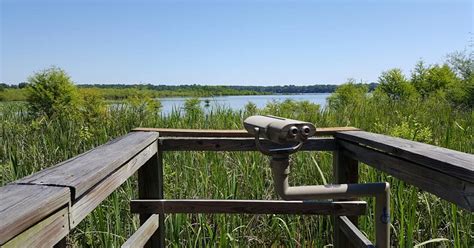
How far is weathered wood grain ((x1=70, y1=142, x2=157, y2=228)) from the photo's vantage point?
0.86 metres

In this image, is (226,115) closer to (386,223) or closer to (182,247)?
(182,247)

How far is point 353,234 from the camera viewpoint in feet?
5.21

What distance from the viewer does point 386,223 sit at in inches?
50.9

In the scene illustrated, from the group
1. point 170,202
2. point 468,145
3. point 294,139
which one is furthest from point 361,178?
point 294,139

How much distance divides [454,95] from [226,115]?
7015 mm

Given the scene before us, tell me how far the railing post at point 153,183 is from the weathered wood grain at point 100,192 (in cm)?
29

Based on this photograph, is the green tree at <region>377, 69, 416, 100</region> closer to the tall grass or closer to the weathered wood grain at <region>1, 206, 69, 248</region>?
the tall grass

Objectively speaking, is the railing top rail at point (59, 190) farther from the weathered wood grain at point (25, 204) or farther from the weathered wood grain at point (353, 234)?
the weathered wood grain at point (353, 234)

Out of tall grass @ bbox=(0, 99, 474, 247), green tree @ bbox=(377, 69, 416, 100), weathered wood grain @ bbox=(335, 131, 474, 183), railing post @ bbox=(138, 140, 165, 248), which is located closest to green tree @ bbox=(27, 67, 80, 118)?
tall grass @ bbox=(0, 99, 474, 247)

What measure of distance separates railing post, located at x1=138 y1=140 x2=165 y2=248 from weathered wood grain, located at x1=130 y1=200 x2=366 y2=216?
0.28 feet

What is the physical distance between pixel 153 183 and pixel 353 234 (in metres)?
0.85

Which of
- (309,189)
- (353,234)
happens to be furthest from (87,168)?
(353,234)

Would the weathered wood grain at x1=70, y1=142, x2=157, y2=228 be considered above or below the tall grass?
above

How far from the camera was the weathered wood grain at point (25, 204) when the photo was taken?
590 millimetres
